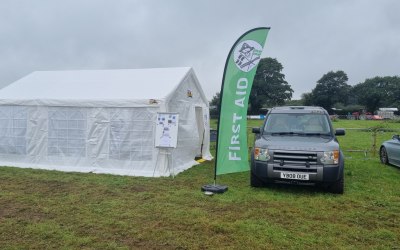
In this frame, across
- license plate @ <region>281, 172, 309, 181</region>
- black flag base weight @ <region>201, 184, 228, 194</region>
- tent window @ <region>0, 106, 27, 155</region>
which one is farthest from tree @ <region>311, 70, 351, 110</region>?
black flag base weight @ <region>201, 184, 228, 194</region>

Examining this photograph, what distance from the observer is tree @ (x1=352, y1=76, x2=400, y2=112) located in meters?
88.9

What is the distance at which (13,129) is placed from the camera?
11.4 metres

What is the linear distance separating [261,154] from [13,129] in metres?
8.38

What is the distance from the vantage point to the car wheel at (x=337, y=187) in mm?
7689

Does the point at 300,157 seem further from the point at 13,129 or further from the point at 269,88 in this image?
the point at 269,88

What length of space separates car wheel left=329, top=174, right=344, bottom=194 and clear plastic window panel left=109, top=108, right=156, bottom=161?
497cm

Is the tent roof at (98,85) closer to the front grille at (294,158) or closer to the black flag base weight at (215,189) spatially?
the black flag base weight at (215,189)

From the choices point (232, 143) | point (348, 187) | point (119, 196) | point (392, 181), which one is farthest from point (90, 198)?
point (392, 181)

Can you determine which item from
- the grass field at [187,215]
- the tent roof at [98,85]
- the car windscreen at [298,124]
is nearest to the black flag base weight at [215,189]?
the grass field at [187,215]

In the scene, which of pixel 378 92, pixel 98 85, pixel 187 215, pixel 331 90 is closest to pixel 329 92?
pixel 331 90

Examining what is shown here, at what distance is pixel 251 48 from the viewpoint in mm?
7875

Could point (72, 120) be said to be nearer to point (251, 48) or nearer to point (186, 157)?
point (186, 157)

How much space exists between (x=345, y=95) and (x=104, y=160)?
92641mm

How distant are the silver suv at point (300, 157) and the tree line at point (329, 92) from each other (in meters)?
62.6
